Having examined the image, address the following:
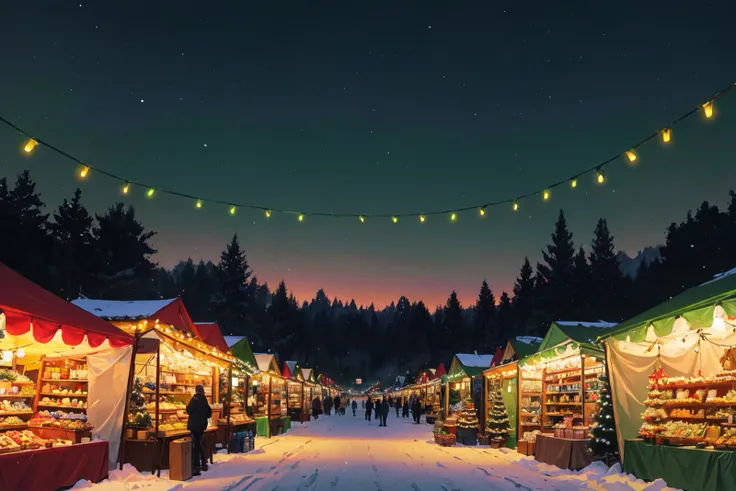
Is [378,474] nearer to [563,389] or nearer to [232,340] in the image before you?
[563,389]

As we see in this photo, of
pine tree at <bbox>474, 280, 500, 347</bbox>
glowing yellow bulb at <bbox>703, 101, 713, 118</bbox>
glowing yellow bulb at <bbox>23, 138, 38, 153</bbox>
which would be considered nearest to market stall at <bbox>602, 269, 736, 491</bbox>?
glowing yellow bulb at <bbox>703, 101, 713, 118</bbox>

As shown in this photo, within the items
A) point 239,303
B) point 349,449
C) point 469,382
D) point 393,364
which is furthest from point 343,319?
point 349,449

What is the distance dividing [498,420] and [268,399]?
35.2 ft

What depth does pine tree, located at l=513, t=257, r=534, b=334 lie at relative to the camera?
77.2 meters

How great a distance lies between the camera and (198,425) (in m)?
12.9

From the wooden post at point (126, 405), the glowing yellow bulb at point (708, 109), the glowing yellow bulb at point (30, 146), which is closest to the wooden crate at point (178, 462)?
the wooden post at point (126, 405)

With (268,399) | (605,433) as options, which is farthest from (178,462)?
(268,399)

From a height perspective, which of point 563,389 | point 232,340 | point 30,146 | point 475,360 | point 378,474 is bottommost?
point 378,474

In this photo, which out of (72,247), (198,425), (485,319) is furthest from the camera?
(485,319)

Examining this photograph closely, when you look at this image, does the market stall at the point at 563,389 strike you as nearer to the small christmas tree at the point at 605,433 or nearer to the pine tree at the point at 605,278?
the small christmas tree at the point at 605,433

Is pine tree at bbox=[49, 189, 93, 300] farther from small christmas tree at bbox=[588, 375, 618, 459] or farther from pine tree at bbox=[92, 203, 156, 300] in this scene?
small christmas tree at bbox=[588, 375, 618, 459]

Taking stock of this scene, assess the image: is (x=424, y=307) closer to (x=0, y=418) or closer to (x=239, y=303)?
(x=239, y=303)

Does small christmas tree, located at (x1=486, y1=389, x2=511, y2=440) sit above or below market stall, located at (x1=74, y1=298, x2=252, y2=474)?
below

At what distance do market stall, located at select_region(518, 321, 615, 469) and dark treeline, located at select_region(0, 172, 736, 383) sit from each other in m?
11.9
